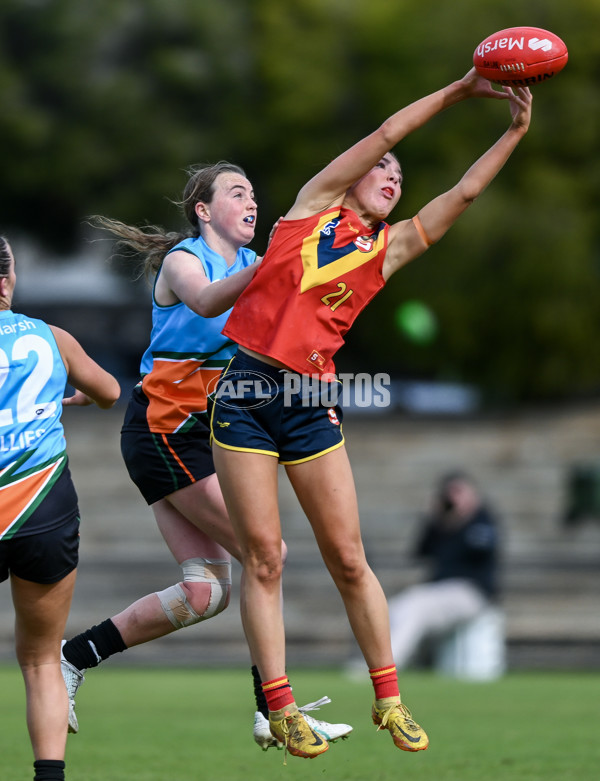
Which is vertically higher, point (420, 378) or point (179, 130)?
point (179, 130)

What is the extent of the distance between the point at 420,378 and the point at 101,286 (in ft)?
39.1

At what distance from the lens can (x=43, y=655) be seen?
16.4 feet

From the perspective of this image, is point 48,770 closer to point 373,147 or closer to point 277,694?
point 277,694

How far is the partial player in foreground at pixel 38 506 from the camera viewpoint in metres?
4.80

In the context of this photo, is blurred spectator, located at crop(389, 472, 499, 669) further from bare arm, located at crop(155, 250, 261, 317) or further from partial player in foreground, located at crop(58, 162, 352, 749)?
bare arm, located at crop(155, 250, 261, 317)

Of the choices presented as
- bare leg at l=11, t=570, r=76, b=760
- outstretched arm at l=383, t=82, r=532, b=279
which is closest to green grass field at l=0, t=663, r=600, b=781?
bare leg at l=11, t=570, r=76, b=760

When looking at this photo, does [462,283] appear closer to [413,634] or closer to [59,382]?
[413,634]

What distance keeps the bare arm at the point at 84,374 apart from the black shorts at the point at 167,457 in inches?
29.0

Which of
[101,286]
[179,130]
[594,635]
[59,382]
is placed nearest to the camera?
[59,382]

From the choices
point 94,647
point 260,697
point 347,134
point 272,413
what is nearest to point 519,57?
point 272,413

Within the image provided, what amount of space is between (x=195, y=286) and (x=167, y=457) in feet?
3.03

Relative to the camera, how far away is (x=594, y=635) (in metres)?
14.9

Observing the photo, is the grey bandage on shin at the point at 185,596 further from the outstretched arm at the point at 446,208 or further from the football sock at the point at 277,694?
the outstretched arm at the point at 446,208

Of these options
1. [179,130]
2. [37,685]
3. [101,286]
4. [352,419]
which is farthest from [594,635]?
[101,286]
